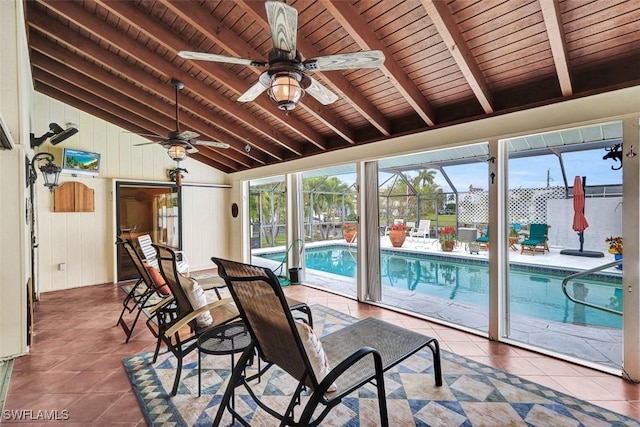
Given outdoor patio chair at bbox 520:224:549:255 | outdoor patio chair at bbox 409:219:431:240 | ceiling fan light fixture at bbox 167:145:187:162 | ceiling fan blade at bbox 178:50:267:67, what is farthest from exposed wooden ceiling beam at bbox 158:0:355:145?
outdoor patio chair at bbox 409:219:431:240

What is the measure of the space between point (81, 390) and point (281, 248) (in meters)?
6.74

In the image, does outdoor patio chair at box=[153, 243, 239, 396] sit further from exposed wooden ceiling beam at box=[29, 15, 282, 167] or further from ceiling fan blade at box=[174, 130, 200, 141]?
exposed wooden ceiling beam at box=[29, 15, 282, 167]

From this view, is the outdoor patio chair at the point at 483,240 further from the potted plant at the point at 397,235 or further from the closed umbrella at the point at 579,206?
the closed umbrella at the point at 579,206

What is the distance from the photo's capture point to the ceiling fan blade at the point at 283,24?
1545 millimetres

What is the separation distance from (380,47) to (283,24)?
1.52m

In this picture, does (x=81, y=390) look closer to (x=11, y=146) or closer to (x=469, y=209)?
(x=11, y=146)

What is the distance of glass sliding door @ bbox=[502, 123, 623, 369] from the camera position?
317 centimetres

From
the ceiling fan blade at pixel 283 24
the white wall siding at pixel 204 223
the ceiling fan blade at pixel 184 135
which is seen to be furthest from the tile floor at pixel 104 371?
the white wall siding at pixel 204 223

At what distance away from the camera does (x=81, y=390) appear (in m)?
2.40

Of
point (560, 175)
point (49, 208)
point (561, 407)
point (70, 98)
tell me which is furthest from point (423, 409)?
point (70, 98)

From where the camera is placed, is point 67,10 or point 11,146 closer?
point 11,146

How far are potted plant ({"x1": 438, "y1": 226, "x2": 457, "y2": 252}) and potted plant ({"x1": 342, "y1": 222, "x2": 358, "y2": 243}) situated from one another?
272 centimetres

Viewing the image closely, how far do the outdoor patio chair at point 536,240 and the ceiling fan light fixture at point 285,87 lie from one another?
681 cm

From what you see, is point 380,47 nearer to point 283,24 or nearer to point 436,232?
→ point 283,24
